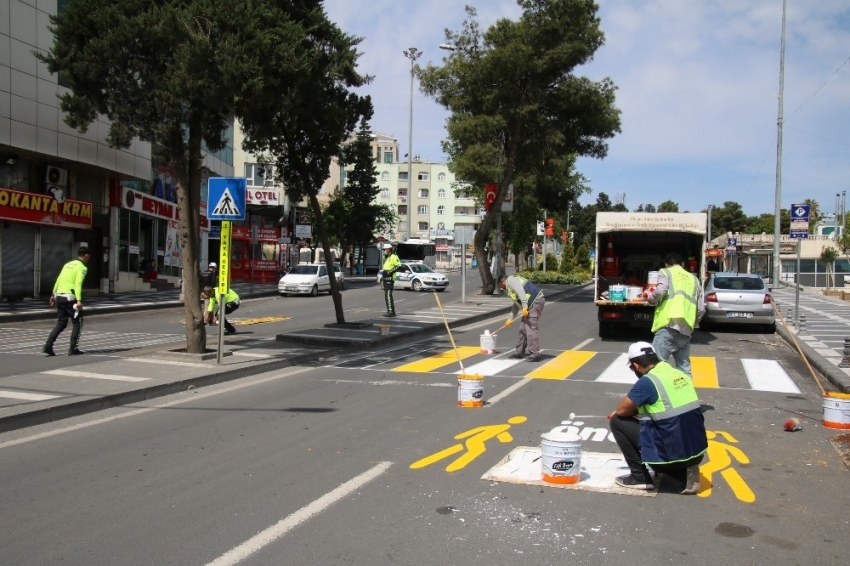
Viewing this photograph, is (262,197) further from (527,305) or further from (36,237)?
Result: (527,305)

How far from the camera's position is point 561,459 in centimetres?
616

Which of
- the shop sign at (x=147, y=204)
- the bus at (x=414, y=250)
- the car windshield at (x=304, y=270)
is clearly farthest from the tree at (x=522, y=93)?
the bus at (x=414, y=250)

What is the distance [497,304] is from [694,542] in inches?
943

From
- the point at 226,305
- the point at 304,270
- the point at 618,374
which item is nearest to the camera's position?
the point at 618,374

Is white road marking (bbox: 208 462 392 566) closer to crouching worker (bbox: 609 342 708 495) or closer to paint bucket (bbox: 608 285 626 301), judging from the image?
crouching worker (bbox: 609 342 708 495)

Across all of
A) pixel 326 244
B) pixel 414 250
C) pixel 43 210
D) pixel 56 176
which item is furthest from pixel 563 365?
pixel 414 250

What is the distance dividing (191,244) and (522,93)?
23.2 metres

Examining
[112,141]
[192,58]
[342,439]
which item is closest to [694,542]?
[342,439]

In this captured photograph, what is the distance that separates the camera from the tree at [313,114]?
489 inches

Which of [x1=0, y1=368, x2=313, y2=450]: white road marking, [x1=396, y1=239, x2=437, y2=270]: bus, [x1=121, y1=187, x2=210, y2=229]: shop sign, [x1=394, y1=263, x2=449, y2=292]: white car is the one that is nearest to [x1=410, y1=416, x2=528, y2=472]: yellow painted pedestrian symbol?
[x1=0, y1=368, x2=313, y2=450]: white road marking

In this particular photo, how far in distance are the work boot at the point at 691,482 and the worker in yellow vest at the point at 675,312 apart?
3.38m

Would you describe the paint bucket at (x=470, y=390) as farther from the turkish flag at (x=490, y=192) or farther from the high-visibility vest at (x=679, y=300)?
the turkish flag at (x=490, y=192)

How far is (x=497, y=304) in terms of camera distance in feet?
95.1

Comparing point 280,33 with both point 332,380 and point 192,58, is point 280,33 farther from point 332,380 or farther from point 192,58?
point 332,380
